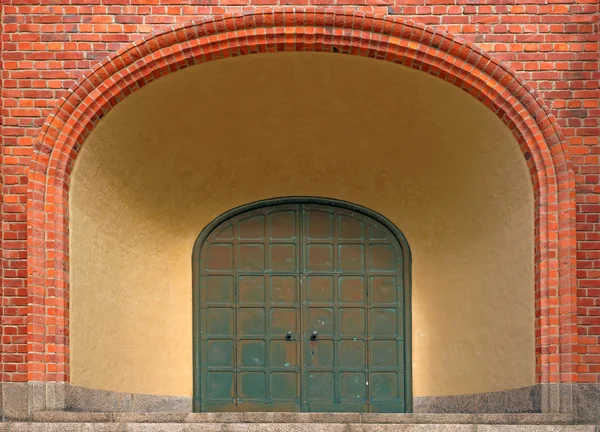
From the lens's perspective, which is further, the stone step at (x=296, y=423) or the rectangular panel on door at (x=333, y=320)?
the rectangular panel on door at (x=333, y=320)

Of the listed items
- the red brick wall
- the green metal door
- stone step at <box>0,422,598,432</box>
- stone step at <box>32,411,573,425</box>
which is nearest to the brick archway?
the red brick wall

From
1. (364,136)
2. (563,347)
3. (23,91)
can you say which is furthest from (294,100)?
(563,347)

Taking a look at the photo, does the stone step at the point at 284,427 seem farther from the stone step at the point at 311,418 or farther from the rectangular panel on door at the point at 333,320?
the rectangular panel on door at the point at 333,320

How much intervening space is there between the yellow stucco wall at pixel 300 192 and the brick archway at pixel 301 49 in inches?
7.2

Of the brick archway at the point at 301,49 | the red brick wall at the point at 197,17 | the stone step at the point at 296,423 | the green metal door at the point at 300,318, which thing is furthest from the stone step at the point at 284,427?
the green metal door at the point at 300,318

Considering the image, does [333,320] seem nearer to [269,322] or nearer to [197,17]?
[269,322]

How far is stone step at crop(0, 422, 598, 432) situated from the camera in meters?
7.72

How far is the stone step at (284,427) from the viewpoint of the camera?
7.72 meters

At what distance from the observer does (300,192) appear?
1073cm

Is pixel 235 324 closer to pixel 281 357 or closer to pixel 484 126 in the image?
pixel 281 357

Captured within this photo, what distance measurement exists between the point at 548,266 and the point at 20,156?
4426 millimetres

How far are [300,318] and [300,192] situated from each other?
129 cm

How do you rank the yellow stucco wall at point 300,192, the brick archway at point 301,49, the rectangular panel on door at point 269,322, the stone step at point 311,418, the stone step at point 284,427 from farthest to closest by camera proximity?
1. the rectangular panel on door at point 269,322
2. the yellow stucco wall at point 300,192
3. the brick archway at point 301,49
4. the stone step at point 311,418
5. the stone step at point 284,427

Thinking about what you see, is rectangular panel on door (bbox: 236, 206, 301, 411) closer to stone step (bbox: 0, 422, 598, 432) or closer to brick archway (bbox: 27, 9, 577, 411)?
brick archway (bbox: 27, 9, 577, 411)
